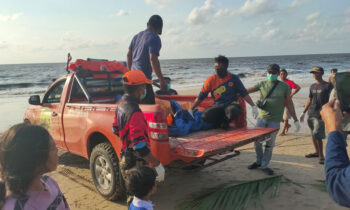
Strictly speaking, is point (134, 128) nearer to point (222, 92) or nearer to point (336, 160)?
point (336, 160)

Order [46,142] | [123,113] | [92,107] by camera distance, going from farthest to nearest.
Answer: [92,107]
[123,113]
[46,142]

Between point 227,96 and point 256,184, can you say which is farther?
point 227,96

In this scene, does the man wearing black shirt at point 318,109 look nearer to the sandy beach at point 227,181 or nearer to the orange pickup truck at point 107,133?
the sandy beach at point 227,181

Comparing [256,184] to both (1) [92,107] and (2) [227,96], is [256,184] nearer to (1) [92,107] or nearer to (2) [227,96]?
(2) [227,96]

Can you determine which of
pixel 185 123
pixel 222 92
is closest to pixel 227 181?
pixel 185 123

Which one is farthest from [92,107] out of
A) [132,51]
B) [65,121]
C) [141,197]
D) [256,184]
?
[256,184]

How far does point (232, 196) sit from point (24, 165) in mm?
2996

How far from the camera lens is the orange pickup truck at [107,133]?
130 inches

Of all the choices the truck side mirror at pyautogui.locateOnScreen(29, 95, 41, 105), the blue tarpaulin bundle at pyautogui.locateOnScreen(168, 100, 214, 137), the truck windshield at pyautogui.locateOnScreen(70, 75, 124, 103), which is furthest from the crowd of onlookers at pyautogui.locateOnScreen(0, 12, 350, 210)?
the truck side mirror at pyautogui.locateOnScreen(29, 95, 41, 105)

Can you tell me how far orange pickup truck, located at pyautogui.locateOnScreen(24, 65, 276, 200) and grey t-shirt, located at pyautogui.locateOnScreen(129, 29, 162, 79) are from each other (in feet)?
2.50

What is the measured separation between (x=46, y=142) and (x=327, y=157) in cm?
151

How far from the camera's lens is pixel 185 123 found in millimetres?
4367

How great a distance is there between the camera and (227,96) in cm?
473

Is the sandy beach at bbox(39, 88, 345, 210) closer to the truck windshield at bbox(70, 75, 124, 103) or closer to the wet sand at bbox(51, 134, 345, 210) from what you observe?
the wet sand at bbox(51, 134, 345, 210)
